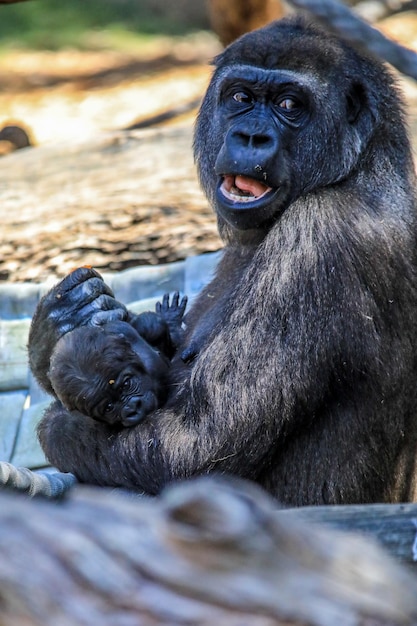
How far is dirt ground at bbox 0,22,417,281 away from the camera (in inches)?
489

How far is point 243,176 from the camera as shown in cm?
385

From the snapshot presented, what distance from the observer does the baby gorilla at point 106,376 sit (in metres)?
3.91

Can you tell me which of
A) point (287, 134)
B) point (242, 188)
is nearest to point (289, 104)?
point (287, 134)

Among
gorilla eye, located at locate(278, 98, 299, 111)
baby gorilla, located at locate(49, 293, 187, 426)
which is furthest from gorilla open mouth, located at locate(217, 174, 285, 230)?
baby gorilla, located at locate(49, 293, 187, 426)

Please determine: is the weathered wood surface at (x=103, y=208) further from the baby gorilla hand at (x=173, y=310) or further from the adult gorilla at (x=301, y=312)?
the adult gorilla at (x=301, y=312)

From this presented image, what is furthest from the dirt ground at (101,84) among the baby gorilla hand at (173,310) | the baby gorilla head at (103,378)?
the baby gorilla head at (103,378)

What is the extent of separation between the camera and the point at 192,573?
1661 mm

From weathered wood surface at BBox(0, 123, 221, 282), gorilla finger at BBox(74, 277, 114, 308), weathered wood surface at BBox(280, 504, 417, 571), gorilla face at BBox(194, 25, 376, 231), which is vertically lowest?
weathered wood surface at BBox(0, 123, 221, 282)

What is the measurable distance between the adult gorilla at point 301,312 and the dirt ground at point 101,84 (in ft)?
24.8

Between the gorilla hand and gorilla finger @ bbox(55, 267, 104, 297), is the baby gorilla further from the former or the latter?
gorilla finger @ bbox(55, 267, 104, 297)

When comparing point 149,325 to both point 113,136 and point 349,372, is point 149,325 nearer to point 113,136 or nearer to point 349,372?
point 349,372

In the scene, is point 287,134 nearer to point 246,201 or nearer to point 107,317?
point 246,201

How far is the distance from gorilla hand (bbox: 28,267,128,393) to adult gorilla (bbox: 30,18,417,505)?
37cm

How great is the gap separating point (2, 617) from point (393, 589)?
0.62 m
